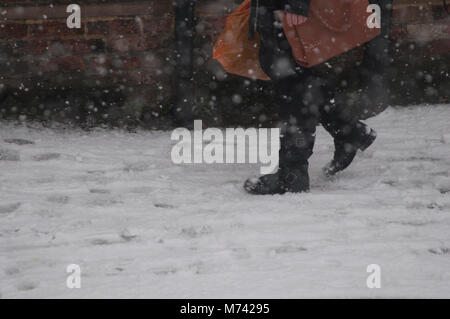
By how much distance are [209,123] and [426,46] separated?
1.51m

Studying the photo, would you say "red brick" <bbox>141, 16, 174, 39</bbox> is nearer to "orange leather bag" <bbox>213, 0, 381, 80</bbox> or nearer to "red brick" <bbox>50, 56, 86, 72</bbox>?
"red brick" <bbox>50, 56, 86, 72</bbox>

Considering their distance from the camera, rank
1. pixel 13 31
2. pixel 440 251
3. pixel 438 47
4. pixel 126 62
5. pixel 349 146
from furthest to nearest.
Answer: pixel 438 47 < pixel 126 62 < pixel 13 31 < pixel 349 146 < pixel 440 251

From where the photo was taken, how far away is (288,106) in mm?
2104

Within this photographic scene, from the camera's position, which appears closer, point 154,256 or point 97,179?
point 154,256

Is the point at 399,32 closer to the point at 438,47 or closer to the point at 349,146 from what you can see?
the point at 438,47

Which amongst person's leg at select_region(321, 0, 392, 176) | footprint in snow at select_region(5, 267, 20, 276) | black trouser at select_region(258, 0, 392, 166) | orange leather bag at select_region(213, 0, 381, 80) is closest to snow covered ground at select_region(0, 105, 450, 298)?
footprint in snow at select_region(5, 267, 20, 276)

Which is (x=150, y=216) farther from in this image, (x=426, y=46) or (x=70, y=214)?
(x=426, y=46)

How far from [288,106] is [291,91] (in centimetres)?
7

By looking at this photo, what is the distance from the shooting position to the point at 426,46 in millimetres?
3195

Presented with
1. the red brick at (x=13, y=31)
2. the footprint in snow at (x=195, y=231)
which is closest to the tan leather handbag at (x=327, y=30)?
the footprint in snow at (x=195, y=231)

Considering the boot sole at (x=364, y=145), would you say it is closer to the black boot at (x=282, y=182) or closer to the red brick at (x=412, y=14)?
the black boot at (x=282, y=182)

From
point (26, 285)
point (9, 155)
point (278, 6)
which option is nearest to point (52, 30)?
point (9, 155)

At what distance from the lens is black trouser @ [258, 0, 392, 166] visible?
201cm
